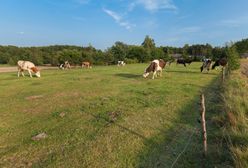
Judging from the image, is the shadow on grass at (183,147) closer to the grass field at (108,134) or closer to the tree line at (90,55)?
the grass field at (108,134)

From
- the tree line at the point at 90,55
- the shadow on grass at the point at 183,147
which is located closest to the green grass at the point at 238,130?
the shadow on grass at the point at 183,147

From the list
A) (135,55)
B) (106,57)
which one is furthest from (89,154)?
(135,55)

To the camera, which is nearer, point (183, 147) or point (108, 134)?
point (183, 147)

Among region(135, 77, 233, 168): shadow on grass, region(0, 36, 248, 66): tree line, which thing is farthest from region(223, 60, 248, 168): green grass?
region(0, 36, 248, 66): tree line

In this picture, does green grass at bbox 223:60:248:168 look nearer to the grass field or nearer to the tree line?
the grass field

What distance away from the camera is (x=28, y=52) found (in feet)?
207

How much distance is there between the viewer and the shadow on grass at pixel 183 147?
4.13 m

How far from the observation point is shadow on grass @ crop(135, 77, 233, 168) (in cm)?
413

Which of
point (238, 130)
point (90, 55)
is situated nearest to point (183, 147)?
point (238, 130)

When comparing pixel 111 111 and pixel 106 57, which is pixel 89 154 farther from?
pixel 106 57

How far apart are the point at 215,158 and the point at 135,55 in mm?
62550

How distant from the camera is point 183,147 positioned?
4785 mm

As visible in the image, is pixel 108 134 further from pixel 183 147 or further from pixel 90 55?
pixel 90 55

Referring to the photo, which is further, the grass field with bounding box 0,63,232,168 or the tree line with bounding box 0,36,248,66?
the tree line with bounding box 0,36,248,66
